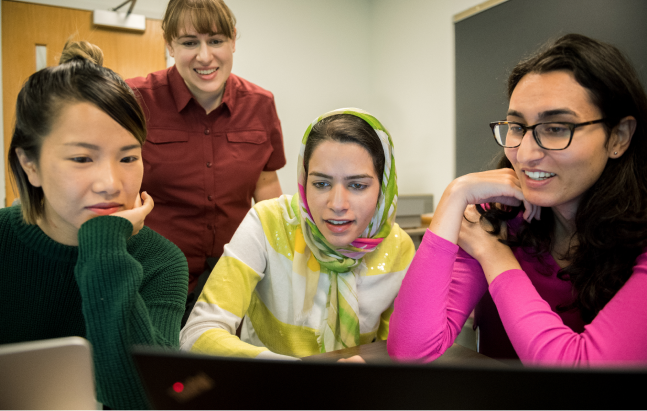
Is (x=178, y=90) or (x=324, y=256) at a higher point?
(x=178, y=90)

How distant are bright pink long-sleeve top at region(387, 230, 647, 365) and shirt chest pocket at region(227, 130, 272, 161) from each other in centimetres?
103

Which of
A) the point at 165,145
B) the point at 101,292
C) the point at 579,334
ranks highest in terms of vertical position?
the point at 165,145

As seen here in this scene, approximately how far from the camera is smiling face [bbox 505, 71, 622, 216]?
94cm

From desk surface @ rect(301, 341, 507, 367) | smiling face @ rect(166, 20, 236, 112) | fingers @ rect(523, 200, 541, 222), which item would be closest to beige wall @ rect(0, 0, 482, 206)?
smiling face @ rect(166, 20, 236, 112)

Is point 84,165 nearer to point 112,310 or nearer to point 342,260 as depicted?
point 112,310

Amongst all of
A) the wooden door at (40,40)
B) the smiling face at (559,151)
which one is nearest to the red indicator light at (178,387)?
the smiling face at (559,151)

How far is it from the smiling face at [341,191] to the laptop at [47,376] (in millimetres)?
782

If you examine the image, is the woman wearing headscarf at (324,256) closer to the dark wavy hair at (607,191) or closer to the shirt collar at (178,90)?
the dark wavy hair at (607,191)

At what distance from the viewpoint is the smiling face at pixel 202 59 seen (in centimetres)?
165

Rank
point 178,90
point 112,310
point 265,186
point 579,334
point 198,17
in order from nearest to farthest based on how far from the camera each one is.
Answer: point 112,310
point 579,334
point 198,17
point 178,90
point 265,186

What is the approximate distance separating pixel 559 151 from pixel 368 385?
769 mm

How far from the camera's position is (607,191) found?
38.4 inches

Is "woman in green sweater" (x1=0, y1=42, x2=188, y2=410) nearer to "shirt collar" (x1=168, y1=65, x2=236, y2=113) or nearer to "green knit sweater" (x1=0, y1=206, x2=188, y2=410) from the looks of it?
"green knit sweater" (x1=0, y1=206, x2=188, y2=410)

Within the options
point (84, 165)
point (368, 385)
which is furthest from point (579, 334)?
point (84, 165)
